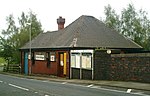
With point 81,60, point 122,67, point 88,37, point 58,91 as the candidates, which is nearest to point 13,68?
point 88,37

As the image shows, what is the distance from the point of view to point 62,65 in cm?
3425

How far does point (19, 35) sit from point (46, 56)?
1689 centimetres

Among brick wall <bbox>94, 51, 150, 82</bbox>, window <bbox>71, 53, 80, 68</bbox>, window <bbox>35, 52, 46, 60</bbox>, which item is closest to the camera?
brick wall <bbox>94, 51, 150, 82</bbox>

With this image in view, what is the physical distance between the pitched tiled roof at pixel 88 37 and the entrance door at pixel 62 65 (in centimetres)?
101

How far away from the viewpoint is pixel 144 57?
22.0m

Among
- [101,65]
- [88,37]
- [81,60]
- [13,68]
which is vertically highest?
[88,37]

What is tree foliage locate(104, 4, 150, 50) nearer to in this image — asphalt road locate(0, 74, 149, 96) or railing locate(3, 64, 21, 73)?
railing locate(3, 64, 21, 73)

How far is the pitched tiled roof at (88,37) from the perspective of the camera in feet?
108

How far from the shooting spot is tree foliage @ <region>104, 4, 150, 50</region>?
1668 inches

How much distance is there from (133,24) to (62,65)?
41.9 ft

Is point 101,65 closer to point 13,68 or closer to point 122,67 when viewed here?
point 122,67

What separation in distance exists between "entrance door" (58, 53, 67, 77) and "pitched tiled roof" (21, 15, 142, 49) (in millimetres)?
1014

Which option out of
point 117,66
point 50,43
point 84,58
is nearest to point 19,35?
point 50,43

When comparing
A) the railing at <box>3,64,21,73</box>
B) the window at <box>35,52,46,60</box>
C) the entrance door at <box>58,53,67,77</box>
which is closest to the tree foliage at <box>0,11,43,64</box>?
the railing at <box>3,64,21,73</box>
